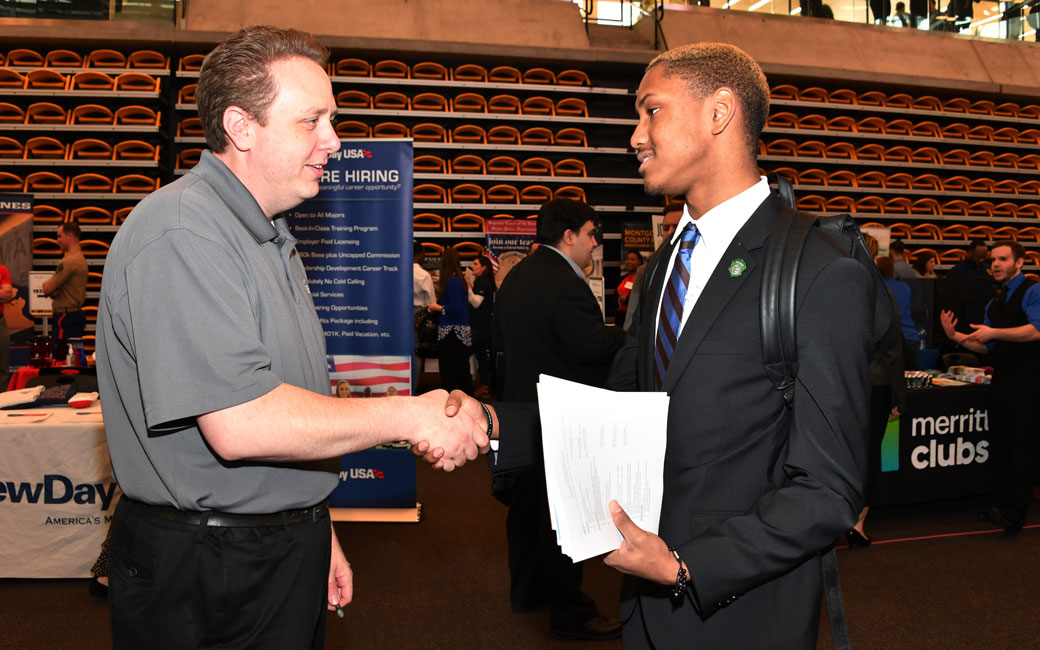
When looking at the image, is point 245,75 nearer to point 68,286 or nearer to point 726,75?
point 726,75

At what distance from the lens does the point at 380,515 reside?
15.8 ft

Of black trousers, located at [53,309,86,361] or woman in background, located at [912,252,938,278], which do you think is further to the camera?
woman in background, located at [912,252,938,278]

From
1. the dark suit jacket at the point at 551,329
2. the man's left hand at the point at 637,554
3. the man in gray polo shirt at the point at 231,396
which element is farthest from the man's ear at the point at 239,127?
the dark suit jacket at the point at 551,329

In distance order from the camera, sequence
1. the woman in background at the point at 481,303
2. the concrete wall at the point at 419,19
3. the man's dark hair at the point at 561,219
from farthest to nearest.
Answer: the concrete wall at the point at 419,19 → the woman in background at the point at 481,303 → the man's dark hair at the point at 561,219

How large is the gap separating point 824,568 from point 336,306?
3.67 meters

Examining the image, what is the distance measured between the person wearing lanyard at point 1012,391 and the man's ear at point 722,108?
4.04m

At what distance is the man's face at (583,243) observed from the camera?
358cm

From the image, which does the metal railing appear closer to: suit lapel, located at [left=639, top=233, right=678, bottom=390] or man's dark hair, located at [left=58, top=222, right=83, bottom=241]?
man's dark hair, located at [left=58, top=222, right=83, bottom=241]

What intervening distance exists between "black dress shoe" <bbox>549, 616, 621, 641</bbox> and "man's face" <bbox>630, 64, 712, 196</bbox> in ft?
7.81

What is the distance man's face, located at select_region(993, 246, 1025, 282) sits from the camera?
15.5ft

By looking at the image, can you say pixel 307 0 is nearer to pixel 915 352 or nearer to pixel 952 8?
pixel 915 352

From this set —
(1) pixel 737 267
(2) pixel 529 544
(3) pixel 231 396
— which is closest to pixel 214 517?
(3) pixel 231 396

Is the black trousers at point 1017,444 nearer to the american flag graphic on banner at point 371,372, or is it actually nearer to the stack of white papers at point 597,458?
the american flag graphic on banner at point 371,372

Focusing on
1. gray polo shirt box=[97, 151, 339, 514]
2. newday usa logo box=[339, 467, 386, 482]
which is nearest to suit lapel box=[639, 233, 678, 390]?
gray polo shirt box=[97, 151, 339, 514]
